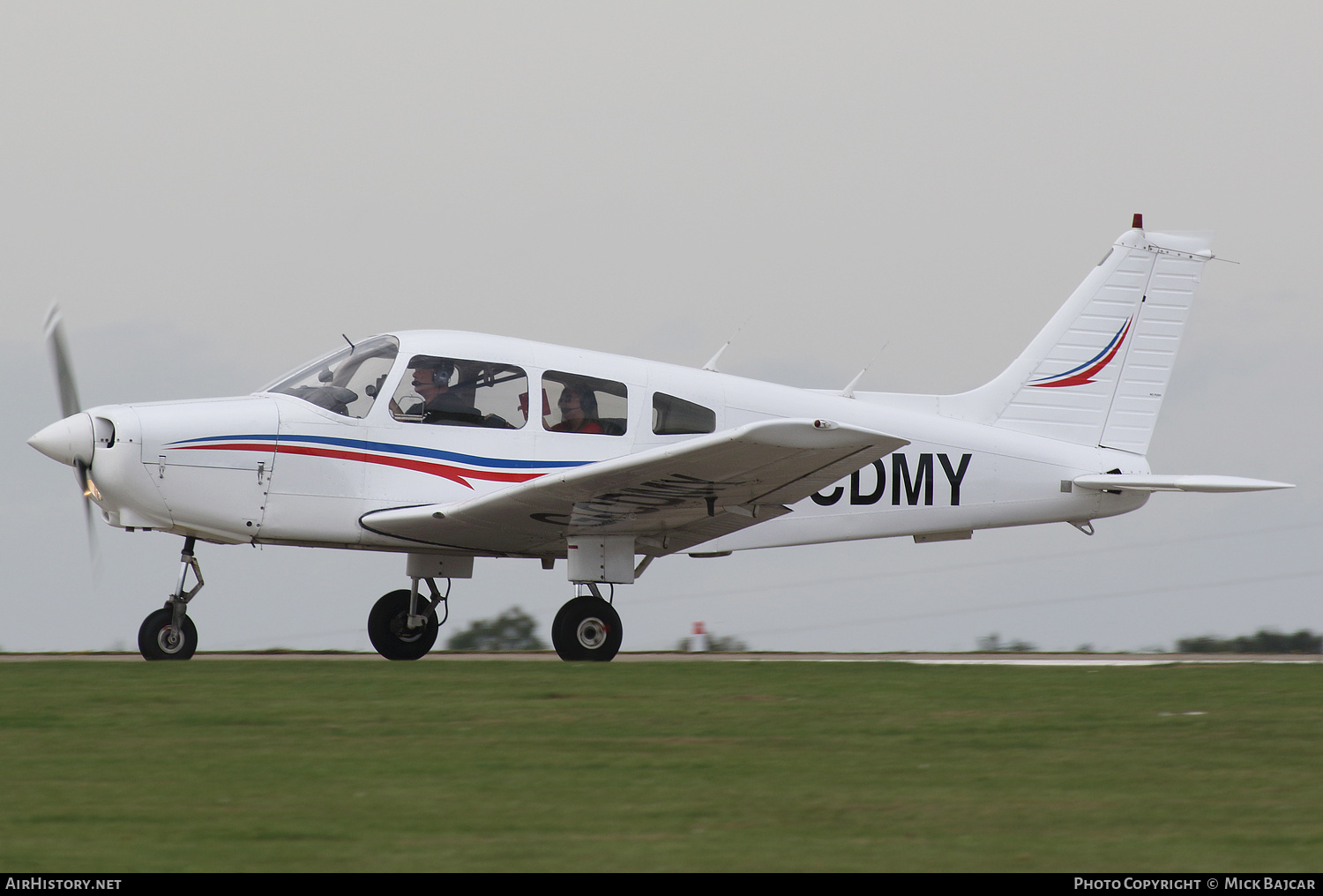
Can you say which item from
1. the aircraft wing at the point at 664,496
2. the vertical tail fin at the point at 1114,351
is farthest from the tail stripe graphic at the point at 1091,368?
the aircraft wing at the point at 664,496

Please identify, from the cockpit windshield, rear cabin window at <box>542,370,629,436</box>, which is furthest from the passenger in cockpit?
the cockpit windshield

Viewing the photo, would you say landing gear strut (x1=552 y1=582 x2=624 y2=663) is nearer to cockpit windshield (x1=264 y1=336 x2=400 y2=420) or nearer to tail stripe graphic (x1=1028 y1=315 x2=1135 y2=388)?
cockpit windshield (x1=264 y1=336 x2=400 y2=420)

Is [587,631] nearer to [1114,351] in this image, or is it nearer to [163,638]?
[163,638]

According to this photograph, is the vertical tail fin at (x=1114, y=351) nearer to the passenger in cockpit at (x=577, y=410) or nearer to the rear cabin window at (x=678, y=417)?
the rear cabin window at (x=678, y=417)

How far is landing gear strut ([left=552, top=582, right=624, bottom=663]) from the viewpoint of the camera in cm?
1139

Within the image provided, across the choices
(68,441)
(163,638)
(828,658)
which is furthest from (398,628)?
(828,658)

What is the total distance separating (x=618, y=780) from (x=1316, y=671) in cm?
747

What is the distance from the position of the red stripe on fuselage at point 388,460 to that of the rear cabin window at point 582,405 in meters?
0.52

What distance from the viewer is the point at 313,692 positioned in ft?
26.9

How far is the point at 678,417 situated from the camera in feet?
40.4

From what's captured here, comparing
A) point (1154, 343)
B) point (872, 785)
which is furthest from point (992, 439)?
point (872, 785)

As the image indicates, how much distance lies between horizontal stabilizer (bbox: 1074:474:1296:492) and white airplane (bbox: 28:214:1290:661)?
24 mm

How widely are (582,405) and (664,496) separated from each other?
1464 mm
